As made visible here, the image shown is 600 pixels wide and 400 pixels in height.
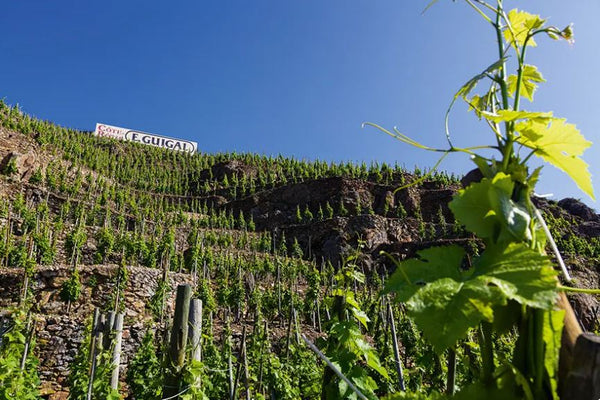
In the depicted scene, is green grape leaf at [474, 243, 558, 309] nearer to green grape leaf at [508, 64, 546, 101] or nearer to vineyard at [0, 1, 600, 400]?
vineyard at [0, 1, 600, 400]

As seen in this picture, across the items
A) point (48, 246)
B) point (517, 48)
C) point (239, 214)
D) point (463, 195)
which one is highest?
point (239, 214)

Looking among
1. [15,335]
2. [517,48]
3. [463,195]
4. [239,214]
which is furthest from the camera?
[239,214]

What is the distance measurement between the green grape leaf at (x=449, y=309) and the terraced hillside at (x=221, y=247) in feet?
2.88

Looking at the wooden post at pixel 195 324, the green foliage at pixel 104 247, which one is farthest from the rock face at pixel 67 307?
the wooden post at pixel 195 324

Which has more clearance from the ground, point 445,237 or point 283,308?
point 445,237

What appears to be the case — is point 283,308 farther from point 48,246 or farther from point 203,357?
point 48,246

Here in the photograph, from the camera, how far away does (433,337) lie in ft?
1.41

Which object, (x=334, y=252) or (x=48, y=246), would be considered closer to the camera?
(x=48, y=246)

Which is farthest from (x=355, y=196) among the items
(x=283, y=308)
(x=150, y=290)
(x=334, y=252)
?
(x=150, y=290)

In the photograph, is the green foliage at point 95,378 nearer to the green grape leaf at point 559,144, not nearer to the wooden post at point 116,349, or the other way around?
the wooden post at point 116,349

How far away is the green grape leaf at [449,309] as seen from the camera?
42cm

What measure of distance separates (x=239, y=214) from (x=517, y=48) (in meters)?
29.2

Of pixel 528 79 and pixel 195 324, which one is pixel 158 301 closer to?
pixel 195 324

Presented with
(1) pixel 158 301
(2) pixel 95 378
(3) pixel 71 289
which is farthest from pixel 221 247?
(2) pixel 95 378
